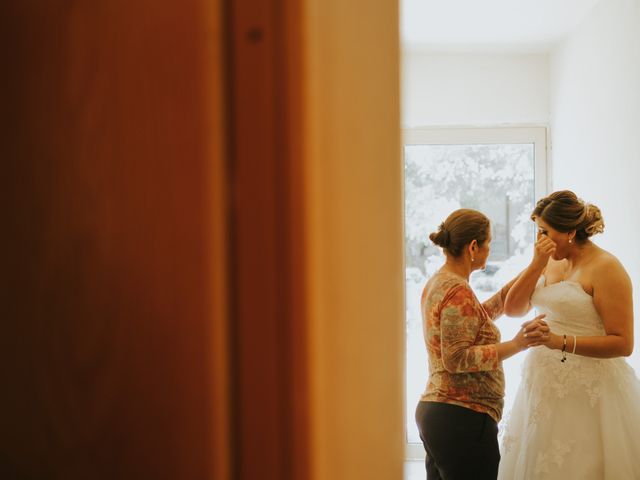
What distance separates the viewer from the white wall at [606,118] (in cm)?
235

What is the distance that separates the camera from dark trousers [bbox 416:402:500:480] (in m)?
1.69

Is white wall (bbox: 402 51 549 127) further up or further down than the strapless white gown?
further up

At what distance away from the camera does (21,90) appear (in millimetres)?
341

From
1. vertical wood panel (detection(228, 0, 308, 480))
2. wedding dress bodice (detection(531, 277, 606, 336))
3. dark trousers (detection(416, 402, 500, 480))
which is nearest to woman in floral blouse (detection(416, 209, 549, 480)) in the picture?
dark trousers (detection(416, 402, 500, 480))

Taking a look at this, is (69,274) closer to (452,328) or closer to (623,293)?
(452,328)

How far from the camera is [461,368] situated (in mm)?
1644

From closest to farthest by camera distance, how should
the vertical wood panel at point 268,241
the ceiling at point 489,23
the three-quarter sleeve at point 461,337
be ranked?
1. the vertical wood panel at point 268,241
2. the three-quarter sleeve at point 461,337
3. the ceiling at point 489,23

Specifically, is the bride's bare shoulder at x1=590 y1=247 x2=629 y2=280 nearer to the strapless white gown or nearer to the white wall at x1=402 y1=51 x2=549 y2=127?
the strapless white gown

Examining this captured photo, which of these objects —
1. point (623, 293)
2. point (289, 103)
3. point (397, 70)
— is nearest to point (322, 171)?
point (289, 103)

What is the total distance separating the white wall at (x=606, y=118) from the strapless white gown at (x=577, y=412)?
23.1 inches

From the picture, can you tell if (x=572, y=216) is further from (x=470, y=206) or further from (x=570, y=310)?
(x=470, y=206)

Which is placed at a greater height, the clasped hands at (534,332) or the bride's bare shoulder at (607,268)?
the bride's bare shoulder at (607,268)

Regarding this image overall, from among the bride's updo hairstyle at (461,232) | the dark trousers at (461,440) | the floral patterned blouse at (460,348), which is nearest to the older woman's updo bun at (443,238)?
the bride's updo hairstyle at (461,232)

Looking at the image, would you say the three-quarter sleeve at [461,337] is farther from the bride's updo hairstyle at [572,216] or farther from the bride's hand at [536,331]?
the bride's updo hairstyle at [572,216]
